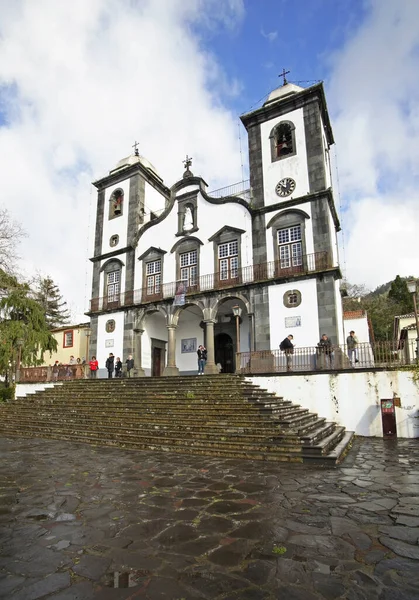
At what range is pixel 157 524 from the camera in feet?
13.3

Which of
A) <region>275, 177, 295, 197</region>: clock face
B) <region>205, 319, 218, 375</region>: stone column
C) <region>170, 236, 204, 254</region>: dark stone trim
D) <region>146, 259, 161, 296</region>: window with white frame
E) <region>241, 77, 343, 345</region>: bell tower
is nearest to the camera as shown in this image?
<region>241, 77, 343, 345</region>: bell tower

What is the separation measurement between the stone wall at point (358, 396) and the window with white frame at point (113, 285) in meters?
12.9

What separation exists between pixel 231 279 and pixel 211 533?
1496 cm

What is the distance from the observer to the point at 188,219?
21062mm

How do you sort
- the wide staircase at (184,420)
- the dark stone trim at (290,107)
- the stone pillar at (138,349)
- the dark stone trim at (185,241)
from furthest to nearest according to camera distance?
the stone pillar at (138,349), the dark stone trim at (185,241), the dark stone trim at (290,107), the wide staircase at (184,420)

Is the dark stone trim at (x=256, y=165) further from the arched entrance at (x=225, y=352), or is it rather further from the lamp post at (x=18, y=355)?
the lamp post at (x=18, y=355)

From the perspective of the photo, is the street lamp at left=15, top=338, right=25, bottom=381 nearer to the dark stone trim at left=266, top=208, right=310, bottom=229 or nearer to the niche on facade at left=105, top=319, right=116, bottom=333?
the niche on facade at left=105, top=319, right=116, bottom=333

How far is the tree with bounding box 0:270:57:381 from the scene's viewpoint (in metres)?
21.5

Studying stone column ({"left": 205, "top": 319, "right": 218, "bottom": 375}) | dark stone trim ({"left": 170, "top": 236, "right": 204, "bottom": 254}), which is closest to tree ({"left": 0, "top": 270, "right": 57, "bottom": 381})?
dark stone trim ({"left": 170, "top": 236, "right": 204, "bottom": 254})

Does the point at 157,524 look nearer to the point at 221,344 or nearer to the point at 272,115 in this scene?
the point at 221,344

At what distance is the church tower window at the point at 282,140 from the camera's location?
18422 millimetres

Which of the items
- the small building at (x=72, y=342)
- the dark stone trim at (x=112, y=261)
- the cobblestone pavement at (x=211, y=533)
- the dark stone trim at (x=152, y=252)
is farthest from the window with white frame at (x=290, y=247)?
the small building at (x=72, y=342)

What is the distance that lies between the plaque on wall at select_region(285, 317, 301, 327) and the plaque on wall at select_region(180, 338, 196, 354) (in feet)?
22.4

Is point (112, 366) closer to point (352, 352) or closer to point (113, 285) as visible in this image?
point (113, 285)
